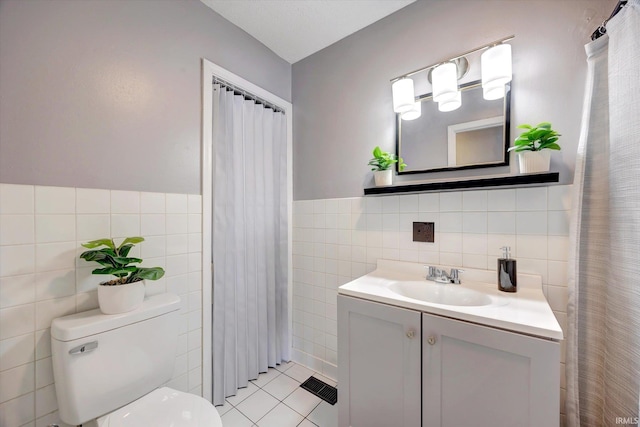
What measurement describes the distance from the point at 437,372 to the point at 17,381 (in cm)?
155

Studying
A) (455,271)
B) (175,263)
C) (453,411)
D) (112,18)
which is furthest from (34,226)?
(455,271)

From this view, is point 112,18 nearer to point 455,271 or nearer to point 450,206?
point 450,206

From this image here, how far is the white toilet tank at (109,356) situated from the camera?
2.82 feet

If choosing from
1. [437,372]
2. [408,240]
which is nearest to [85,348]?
[437,372]

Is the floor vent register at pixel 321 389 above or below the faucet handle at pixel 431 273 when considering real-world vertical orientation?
below

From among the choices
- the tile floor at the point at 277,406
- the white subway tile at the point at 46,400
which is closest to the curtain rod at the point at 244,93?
the white subway tile at the point at 46,400

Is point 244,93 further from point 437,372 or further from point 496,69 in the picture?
point 437,372

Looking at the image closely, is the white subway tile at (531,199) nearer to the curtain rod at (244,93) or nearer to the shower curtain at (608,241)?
the shower curtain at (608,241)

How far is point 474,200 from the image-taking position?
1.26 m

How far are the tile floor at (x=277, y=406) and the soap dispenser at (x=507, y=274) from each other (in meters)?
1.16

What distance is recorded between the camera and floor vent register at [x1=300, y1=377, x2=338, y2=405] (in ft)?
5.08

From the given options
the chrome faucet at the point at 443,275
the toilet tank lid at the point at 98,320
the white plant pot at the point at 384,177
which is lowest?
the toilet tank lid at the point at 98,320

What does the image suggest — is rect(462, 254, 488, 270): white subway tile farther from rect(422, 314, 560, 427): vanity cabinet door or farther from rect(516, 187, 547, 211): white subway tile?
rect(422, 314, 560, 427): vanity cabinet door

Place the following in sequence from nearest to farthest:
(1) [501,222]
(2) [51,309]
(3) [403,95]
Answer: (2) [51,309] < (1) [501,222] < (3) [403,95]
